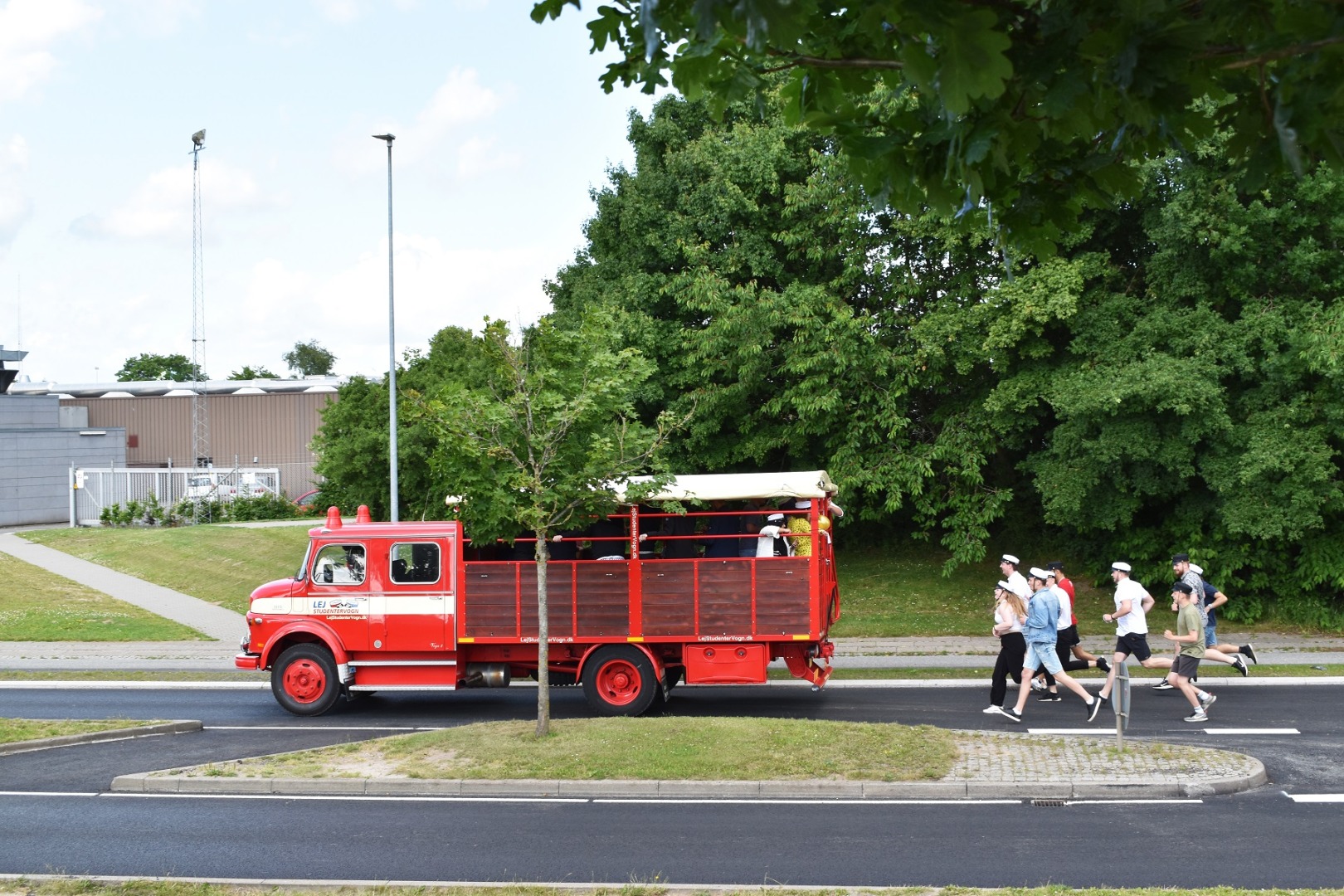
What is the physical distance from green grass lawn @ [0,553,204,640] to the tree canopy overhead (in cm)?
2237

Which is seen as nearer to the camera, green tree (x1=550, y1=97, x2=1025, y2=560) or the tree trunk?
the tree trunk

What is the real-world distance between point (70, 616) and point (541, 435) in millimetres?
17707

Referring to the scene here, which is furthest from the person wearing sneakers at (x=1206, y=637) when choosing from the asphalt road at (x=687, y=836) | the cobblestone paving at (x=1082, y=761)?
the cobblestone paving at (x=1082, y=761)

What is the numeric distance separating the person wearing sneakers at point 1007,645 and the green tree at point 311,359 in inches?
4534

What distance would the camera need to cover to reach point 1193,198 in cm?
1984

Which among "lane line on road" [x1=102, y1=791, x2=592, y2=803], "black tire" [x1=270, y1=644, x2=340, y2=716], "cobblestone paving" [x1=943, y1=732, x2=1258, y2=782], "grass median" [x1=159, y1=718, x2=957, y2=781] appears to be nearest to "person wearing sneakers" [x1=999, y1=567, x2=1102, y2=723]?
"cobblestone paving" [x1=943, y1=732, x2=1258, y2=782]

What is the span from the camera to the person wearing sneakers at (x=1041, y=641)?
547 inches

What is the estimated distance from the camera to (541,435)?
13.0m

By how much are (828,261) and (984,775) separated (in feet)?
49.7

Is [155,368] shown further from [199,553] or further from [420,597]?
[420,597]

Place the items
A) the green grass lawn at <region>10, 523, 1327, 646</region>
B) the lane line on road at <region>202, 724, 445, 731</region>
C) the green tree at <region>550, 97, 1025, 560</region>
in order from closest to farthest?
1. the lane line on road at <region>202, 724, 445, 731</region>
2. the green tree at <region>550, 97, 1025, 560</region>
3. the green grass lawn at <region>10, 523, 1327, 646</region>

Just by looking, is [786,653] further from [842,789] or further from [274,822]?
[274,822]

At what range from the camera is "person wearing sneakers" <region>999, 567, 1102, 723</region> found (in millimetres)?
13891

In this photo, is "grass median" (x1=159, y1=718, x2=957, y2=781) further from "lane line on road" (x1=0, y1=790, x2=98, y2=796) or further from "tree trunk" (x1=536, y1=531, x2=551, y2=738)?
"lane line on road" (x1=0, y1=790, x2=98, y2=796)
